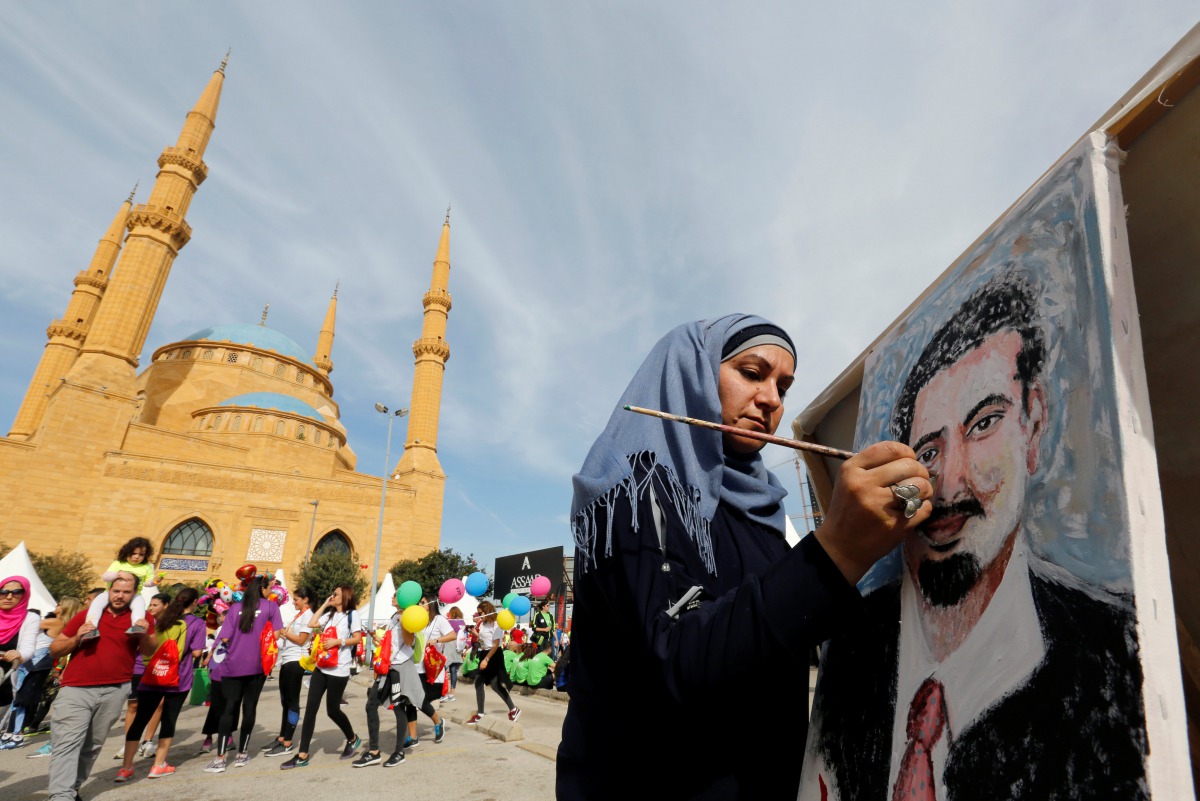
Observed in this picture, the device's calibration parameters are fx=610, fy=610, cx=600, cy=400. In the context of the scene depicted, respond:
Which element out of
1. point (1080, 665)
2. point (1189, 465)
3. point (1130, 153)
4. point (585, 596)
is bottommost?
point (1080, 665)

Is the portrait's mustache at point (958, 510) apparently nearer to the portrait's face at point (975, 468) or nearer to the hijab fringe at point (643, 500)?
the portrait's face at point (975, 468)

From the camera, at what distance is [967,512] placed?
0.94 m

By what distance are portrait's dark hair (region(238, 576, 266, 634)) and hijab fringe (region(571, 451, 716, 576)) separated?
5353 millimetres

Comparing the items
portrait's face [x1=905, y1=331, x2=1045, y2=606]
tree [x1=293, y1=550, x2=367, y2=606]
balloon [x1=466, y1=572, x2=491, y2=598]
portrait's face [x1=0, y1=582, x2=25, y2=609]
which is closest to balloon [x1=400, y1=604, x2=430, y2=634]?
portrait's face [x1=0, y1=582, x2=25, y2=609]

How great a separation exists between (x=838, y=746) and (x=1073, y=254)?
0.88 metres

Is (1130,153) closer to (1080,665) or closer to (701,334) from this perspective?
(1080,665)

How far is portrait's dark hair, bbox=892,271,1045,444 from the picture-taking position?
35.9 inches

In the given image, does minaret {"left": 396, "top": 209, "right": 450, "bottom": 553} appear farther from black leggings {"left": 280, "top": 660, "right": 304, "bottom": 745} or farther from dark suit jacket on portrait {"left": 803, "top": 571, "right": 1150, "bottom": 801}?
dark suit jacket on portrait {"left": 803, "top": 571, "right": 1150, "bottom": 801}

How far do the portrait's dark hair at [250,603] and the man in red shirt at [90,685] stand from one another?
0.84 m

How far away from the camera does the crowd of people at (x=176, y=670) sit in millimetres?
4152

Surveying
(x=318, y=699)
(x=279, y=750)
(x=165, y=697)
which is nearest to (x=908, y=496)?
(x=318, y=699)

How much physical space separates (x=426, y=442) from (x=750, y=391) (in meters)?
34.2

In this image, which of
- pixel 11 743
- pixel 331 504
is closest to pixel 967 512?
pixel 11 743

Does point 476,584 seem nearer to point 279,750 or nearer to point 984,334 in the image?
point 279,750
